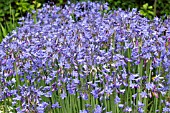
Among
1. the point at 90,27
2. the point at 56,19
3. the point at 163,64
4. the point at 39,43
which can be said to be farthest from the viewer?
the point at 56,19

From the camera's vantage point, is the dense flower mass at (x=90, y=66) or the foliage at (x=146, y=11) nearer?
the dense flower mass at (x=90, y=66)

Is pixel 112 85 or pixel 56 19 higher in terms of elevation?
pixel 56 19

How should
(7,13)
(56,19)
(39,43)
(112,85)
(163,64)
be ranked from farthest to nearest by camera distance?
(7,13) < (56,19) < (39,43) < (163,64) < (112,85)

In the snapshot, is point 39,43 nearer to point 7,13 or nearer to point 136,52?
point 136,52

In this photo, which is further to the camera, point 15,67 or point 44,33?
point 44,33

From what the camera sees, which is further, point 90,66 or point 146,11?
point 146,11

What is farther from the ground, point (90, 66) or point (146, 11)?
point (146, 11)

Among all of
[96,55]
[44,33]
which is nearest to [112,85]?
[96,55]

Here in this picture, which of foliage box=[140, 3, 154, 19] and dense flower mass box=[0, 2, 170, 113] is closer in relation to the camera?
dense flower mass box=[0, 2, 170, 113]
